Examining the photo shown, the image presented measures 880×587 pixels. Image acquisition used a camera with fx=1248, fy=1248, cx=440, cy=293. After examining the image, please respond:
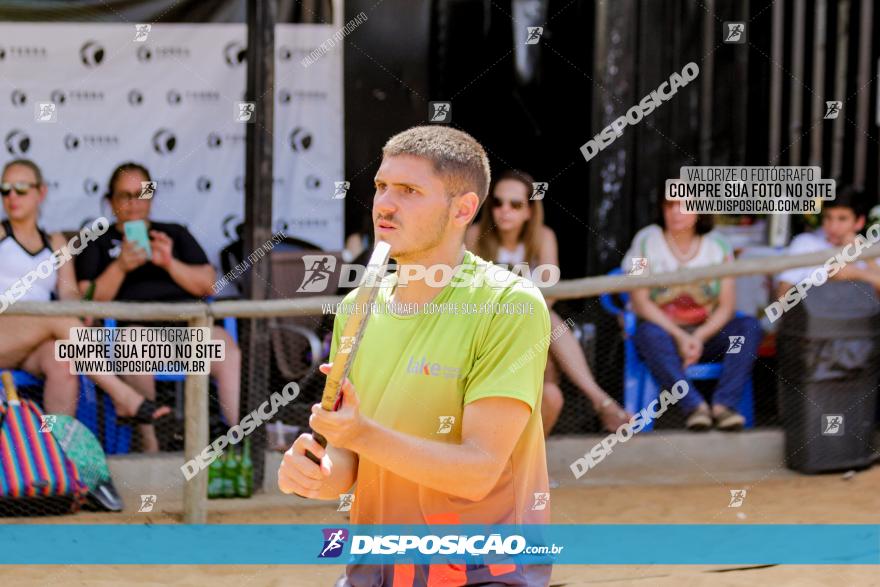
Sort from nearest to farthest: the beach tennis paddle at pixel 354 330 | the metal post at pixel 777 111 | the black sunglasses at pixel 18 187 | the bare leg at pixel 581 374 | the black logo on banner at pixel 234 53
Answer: the beach tennis paddle at pixel 354 330, the bare leg at pixel 581 374, the black sunglasses at pixel 18 187, the black logo on banner at pixel 234 53, the metal post at pixel 777 111

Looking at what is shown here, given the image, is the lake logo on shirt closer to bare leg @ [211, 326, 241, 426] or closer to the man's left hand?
the man's left hand

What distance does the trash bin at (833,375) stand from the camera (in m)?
7.29

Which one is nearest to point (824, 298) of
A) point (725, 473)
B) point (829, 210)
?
point (829, 210)

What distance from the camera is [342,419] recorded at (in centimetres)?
245

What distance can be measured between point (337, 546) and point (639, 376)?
267 centimetres

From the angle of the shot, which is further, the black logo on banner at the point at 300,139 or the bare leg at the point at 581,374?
the black logo on banner at the point at 300,139

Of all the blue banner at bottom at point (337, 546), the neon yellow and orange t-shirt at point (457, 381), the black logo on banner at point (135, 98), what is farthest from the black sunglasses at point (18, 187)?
the neon yellow and orange t-shirt at point (457, 381)

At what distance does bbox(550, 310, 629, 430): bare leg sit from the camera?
22.9 feet

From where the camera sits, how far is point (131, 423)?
6.67 meters

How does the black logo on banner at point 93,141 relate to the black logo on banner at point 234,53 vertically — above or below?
below

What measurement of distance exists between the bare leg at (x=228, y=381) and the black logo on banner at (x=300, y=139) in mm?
1725

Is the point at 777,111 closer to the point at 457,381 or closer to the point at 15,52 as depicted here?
the point at 15,52

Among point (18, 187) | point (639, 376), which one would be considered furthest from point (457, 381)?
point (18, 187)

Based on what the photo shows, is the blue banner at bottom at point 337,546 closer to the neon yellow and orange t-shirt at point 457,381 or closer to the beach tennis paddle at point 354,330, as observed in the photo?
the neon yellow and orange t-shirt at point 457,381
